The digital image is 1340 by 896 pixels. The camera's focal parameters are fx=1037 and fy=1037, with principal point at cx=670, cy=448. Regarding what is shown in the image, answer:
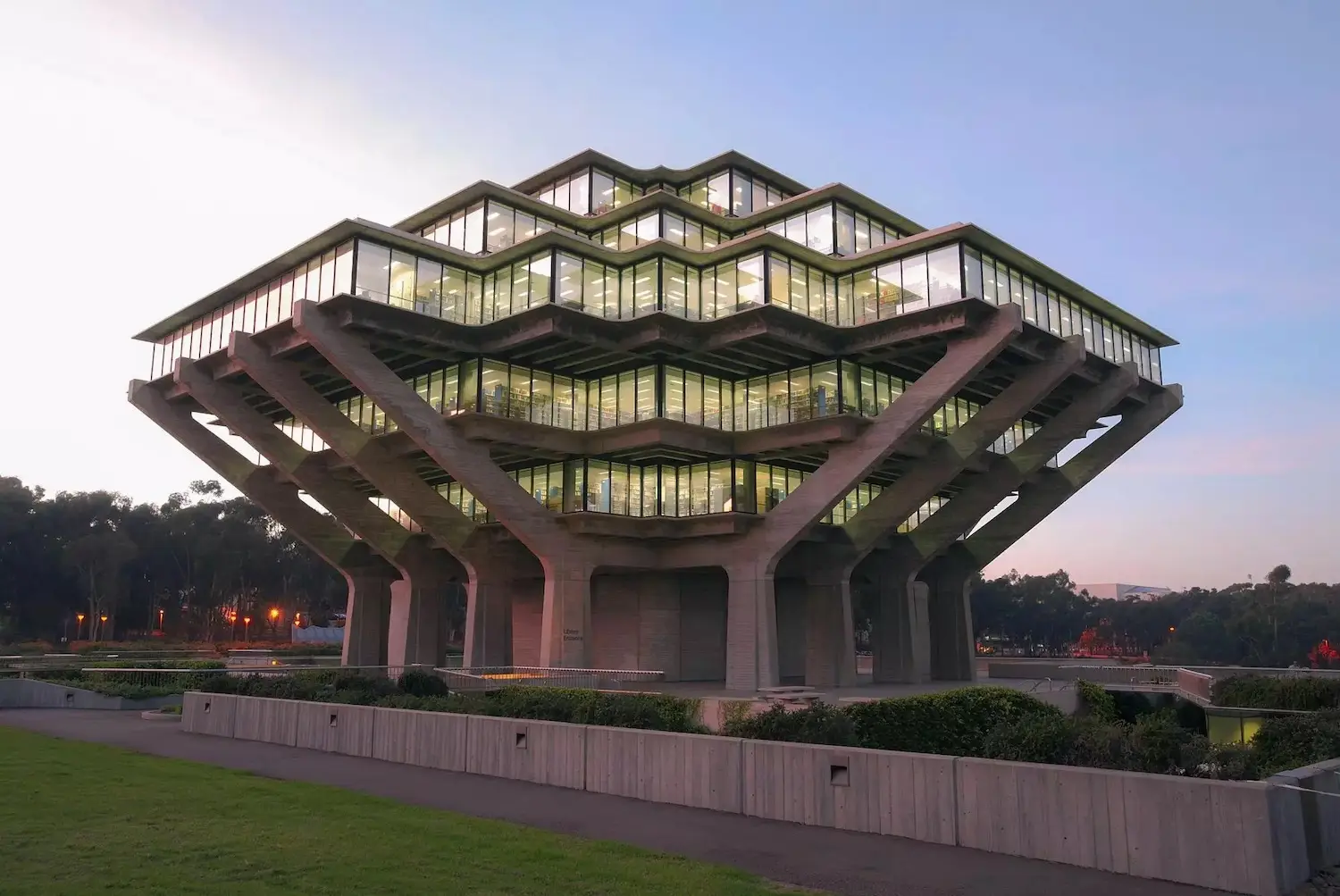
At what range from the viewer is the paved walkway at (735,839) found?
1030cm

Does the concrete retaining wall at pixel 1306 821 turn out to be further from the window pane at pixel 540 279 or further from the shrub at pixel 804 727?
the window pane at pixel 540 279

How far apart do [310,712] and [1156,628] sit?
127466mm

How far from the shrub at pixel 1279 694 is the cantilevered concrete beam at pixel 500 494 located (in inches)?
961

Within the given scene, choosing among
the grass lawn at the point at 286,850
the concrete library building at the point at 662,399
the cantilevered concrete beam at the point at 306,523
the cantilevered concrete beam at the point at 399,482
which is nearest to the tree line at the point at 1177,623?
the concrete library building at the point at 662,399

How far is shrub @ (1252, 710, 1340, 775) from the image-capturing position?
46.3ft

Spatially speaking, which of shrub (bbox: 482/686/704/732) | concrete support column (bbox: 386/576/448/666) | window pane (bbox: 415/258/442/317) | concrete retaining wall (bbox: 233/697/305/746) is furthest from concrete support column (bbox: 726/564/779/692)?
concrete retaining wall (bbox: 233/697/305/746)

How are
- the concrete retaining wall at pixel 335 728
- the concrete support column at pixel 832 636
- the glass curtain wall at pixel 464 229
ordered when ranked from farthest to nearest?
the glass curtain wall at pixel 464 229, the concrete support column at pixel 832 636, the concrete retaining wall at pixel 335 728

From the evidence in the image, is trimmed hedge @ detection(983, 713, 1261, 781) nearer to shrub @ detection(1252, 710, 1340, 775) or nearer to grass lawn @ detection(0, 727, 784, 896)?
shrub @ detection(1252, 710, 1340, 775)

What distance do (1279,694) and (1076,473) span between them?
23498 millimetres

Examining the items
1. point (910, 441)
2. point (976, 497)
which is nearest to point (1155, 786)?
point (910, 441)

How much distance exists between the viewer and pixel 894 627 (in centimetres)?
5331

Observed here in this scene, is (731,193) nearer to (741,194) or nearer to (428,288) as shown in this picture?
(741,194)

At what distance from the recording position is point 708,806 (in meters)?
14.2

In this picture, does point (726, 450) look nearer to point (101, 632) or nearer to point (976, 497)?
point (976, 497)
